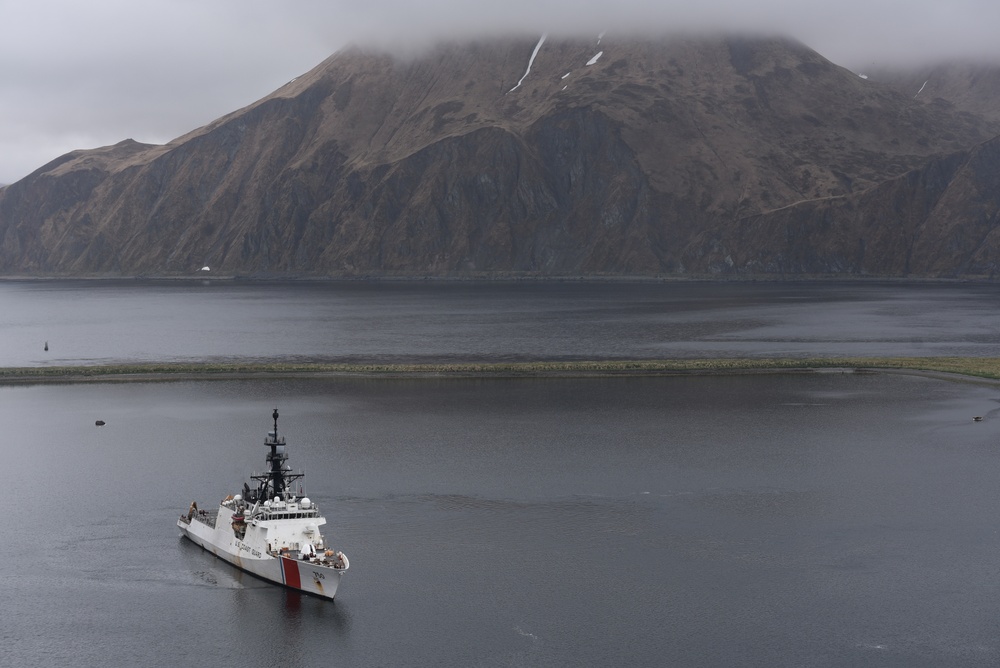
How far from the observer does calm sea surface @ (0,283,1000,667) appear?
47406 mm

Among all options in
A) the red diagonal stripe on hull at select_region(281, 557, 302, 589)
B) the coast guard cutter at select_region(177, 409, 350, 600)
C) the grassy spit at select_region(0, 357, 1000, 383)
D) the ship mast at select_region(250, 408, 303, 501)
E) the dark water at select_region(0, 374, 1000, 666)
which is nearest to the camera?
the dark water at select_region(0, 374, 1000, 666)

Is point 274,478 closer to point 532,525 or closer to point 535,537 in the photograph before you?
point 535,537

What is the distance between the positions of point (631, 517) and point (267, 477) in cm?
2027

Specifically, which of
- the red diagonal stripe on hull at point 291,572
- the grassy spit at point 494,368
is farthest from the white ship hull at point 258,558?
the grassy spit at point 494,368

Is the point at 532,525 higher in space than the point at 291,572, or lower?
higher

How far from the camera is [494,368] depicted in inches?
5007

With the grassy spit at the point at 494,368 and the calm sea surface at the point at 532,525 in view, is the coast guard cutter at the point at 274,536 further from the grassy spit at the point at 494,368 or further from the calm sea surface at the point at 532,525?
the grassy spit at the point at 494,368

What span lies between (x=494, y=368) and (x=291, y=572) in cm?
7514

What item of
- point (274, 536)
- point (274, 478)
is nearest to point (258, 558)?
point (274, 536)

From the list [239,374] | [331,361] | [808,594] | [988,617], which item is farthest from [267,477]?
[331,361]

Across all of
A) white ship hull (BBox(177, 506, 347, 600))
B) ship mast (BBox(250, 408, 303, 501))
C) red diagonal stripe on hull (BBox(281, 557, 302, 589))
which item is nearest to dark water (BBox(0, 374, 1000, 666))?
white ship hull (BBox(177, 506, 347, 600))

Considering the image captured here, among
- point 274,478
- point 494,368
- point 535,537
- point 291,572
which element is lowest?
point 291,572

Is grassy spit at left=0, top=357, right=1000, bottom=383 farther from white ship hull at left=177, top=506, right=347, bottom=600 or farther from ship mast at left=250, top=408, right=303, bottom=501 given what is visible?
white ship hull at left=177, top=506, right=347, bottom=600

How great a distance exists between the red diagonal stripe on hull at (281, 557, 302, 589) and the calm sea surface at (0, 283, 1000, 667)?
791 millimetres
